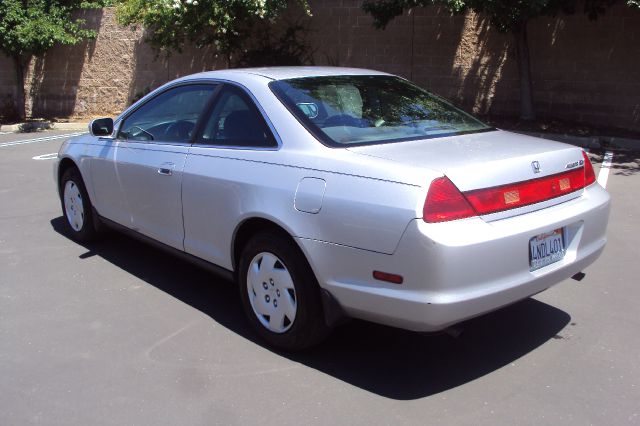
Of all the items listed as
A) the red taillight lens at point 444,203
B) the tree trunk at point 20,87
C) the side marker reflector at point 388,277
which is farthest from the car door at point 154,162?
the tree trunk at point 20,87

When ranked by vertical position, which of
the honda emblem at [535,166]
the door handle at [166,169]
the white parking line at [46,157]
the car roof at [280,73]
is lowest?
the white parking line at [46,157]

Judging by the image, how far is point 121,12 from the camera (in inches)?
631

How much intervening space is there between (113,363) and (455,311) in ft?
6.73

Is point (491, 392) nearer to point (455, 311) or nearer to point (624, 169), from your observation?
point (455, 311)

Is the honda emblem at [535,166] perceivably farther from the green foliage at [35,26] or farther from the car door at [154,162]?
the green foliage at [35,26]

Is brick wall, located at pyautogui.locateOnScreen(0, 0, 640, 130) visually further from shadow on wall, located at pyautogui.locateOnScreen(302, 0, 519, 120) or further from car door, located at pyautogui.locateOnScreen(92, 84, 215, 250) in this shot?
car door, located at pyautogui.locateOnScreen(92, 84, 215, 250)

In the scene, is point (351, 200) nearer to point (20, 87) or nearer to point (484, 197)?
point (484, 197)

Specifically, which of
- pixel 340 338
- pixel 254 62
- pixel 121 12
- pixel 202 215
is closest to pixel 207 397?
pixel 340 338

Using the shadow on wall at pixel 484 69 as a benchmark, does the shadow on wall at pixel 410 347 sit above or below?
below

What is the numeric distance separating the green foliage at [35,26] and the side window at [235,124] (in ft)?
42.1

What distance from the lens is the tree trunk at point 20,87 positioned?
17094mm

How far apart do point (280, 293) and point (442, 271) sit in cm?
110

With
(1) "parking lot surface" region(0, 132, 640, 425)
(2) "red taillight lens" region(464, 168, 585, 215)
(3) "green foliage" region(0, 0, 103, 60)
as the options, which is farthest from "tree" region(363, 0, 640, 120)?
(3) "green foliage" region(0, 0, 103, 60)

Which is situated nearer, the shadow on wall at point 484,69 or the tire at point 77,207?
the tire at point 77,207
